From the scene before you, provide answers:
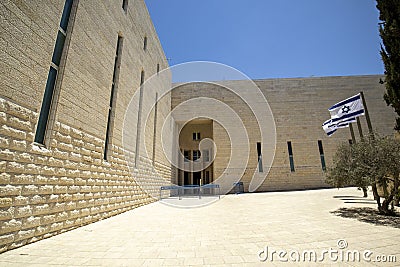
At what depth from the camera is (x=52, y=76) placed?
3814mm

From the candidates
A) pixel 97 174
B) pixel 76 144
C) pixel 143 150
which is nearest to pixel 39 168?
pixel 76 144

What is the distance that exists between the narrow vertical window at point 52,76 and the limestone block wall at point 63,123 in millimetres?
122

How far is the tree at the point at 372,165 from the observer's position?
4680 mm

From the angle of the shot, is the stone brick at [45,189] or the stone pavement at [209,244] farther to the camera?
the stone brick at [45,189]

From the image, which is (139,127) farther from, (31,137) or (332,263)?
(332,263)

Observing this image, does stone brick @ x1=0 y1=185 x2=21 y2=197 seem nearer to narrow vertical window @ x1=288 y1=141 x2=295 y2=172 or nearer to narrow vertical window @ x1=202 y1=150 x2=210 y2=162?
narrow vertical window @ x1=202 y1=150 x2=210 y2=162

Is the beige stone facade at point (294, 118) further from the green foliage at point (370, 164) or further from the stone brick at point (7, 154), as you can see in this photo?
the stone brick at point (7, 154)

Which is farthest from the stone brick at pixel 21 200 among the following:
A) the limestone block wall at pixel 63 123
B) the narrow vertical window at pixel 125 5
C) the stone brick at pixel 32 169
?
the narrow vertical window at pixel 125 5

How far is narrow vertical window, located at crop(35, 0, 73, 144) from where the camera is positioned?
11.7 ft

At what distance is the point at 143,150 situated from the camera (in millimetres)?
8492

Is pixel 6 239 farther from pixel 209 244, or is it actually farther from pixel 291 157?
pixel 291 157

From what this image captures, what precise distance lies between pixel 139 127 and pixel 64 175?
4428mm

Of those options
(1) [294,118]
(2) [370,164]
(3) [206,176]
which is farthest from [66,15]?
(1) [294,118]

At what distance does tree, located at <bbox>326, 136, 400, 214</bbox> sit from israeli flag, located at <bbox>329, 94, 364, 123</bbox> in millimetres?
3541
